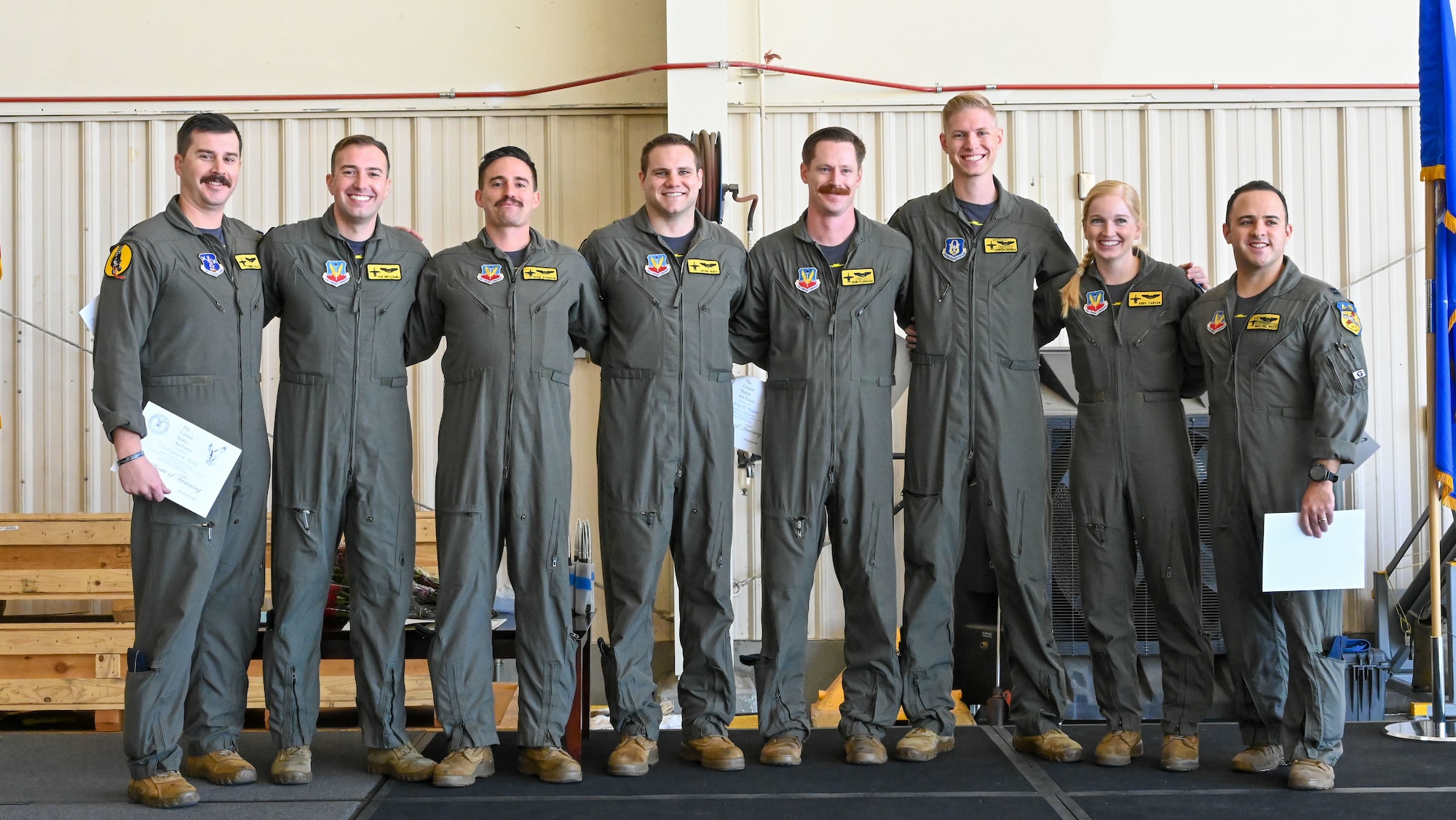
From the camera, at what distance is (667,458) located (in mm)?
3275

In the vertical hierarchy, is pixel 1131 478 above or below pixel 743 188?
below

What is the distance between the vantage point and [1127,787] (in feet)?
10.1

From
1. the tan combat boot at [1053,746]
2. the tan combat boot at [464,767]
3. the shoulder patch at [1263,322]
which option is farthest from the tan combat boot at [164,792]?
the shoulder patch at [1263,322]

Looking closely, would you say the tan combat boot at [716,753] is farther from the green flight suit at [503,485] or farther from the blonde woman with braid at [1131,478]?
the blonde woman with braid at [1131,478]

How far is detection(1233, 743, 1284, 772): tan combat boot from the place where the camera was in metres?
3.25

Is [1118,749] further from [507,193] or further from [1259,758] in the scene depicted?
[507,193]

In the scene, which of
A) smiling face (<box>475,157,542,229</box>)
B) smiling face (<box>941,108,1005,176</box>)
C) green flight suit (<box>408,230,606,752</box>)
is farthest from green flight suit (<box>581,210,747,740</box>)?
smiling face (<box>941,108,1005,176</box>)

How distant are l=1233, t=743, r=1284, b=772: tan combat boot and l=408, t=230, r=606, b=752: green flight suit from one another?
6.16 ft

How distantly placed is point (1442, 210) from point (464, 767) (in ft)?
11.7

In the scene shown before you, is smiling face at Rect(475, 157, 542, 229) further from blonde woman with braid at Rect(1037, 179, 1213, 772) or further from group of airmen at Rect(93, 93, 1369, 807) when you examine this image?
blonde woman with braid at Rect(1037, 179, 1213, 772)

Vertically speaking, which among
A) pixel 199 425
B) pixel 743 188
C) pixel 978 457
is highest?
pixel 743 188

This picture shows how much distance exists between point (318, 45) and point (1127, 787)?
5.48 meters

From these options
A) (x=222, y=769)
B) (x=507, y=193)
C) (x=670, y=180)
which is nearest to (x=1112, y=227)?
(x=670, y=180)

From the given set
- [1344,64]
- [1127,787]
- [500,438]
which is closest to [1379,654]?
[1127,787]
